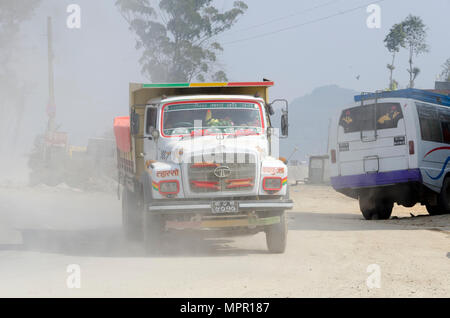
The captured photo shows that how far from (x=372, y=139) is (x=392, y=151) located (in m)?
0.60

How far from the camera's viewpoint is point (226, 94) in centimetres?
1264

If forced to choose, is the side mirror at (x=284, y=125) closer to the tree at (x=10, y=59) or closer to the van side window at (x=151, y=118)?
the van side window at (x=151, y=118)

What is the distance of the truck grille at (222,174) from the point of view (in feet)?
35.0

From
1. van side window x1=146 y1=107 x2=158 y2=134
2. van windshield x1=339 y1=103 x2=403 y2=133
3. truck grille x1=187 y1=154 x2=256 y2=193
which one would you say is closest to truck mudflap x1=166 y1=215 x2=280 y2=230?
truck grille x1=187 y1=154 x2=256 y2=193

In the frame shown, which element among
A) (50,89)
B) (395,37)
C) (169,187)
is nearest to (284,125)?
(169,187)

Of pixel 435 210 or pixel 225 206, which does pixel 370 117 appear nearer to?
pixel 435 210

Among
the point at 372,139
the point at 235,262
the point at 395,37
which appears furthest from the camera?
the point at 395,37

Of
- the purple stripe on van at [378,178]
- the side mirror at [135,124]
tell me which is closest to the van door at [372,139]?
the purple stripe on van at [378,178]

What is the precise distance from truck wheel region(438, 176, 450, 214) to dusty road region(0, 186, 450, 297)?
0.78 m

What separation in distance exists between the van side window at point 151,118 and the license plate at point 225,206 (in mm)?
2007

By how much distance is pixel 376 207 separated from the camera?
18859 mm

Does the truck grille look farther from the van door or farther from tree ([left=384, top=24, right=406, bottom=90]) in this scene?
tree ([left=384, top=24, right=406, bottom=90])

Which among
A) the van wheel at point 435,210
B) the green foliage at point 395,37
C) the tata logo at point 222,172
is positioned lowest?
the van wheel at point 435,210
